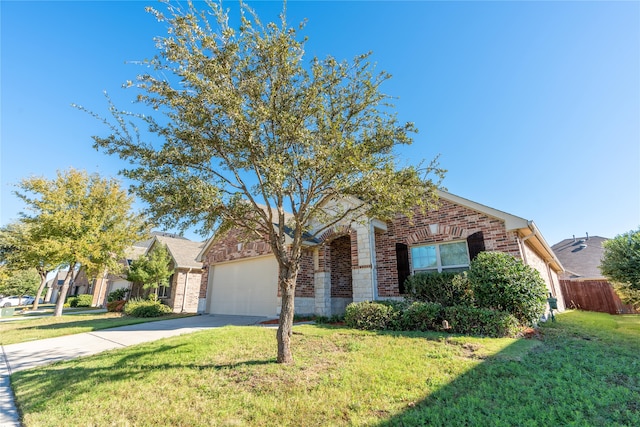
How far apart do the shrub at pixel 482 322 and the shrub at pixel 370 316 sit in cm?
163

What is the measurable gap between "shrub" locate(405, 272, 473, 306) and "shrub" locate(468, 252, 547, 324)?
2.43 ft

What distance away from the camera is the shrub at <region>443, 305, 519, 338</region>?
645cm

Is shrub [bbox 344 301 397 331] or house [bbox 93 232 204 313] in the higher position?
house [bbox 93 232 204 313]

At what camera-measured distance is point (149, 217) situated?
5.41m

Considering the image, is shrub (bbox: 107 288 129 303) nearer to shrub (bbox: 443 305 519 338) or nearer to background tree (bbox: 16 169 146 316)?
background tree (bbox: 16 169 146 316)

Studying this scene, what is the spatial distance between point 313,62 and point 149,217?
443 centimetres

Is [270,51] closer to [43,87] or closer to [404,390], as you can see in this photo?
[404,390]

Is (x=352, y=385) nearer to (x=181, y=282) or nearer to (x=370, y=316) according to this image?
(x=370, y=316)

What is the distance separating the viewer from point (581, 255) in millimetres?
24984

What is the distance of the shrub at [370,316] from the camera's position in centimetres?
→ 790

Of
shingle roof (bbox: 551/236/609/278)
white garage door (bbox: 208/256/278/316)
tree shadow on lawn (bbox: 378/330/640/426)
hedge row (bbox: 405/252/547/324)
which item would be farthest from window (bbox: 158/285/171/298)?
shingle roof (bbox: 551/236/609/278)

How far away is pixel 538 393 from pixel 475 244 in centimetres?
614

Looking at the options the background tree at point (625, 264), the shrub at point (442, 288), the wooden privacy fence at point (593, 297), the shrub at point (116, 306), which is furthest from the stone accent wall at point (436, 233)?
the shrub at point (116, 306)

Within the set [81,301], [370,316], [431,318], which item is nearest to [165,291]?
[81,301]
